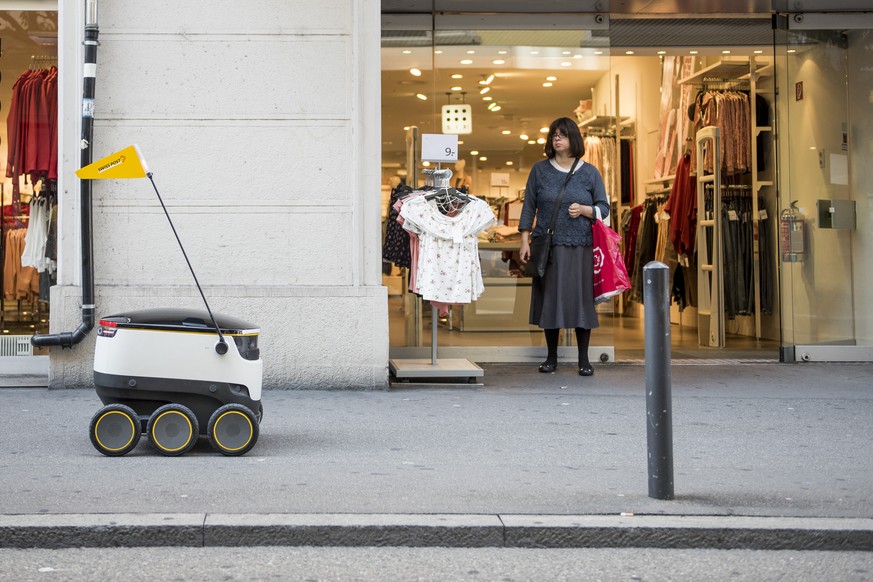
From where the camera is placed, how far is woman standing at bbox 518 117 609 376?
9.52 meters

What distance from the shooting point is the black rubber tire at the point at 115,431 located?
19.2 ft

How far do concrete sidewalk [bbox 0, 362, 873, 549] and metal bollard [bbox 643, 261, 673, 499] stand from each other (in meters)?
0.14

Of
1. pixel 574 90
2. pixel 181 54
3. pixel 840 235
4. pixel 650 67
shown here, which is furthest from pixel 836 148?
pixel 181 54

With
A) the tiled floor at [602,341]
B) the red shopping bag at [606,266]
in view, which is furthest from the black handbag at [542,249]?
the tiled floor at [602,341]

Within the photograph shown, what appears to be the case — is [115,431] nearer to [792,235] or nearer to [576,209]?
[576,209]

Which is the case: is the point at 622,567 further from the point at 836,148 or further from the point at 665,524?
the point at 836,148

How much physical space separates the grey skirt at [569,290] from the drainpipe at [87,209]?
370cm

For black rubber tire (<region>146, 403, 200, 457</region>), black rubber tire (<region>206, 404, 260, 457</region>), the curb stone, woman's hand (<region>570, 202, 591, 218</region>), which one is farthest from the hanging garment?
the curb stone

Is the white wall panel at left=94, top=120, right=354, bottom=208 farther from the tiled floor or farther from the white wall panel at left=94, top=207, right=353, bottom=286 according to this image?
the tiled floor

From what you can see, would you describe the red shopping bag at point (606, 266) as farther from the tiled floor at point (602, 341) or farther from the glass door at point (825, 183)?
the glass door at point (825, 183)

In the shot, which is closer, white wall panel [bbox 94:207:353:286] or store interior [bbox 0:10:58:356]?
white wall panel [bbox 94:207:353:286]

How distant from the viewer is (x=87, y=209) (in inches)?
328

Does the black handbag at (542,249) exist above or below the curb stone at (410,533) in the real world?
above

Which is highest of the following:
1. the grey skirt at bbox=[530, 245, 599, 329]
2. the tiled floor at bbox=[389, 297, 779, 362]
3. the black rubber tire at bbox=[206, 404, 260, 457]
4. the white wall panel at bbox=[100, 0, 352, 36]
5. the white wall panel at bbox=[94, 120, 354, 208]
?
the white wall panel at bbox=[100, 0, 352, 36]
